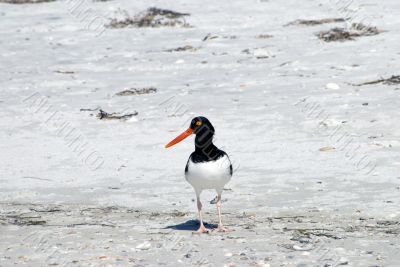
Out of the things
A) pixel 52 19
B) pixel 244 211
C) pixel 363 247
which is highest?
pixel 363 247

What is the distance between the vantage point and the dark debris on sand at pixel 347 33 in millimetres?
20359

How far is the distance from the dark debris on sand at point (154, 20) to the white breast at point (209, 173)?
14.9 meters

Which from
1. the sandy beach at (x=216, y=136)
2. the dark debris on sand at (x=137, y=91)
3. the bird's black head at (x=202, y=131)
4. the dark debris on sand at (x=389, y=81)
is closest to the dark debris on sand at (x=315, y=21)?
the sandy beach at (x=216, y=136)

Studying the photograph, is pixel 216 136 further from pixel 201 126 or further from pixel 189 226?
pixel 189 226

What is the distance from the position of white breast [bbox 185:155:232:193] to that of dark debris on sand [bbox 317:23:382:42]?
11946 millimetres

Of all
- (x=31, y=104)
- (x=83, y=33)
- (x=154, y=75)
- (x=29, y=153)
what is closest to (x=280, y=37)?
(x=154, y=75)

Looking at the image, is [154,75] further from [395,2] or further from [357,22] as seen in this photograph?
[395,2]

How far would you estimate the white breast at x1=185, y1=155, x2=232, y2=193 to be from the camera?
29.2ft

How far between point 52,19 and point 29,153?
13.0m

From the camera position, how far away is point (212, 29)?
75.9ft

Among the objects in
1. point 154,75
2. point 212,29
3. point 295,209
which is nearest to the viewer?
point 295,209

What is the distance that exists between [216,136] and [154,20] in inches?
453

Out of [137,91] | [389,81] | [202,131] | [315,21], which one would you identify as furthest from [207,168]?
[315,21]

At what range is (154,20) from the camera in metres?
24.6
